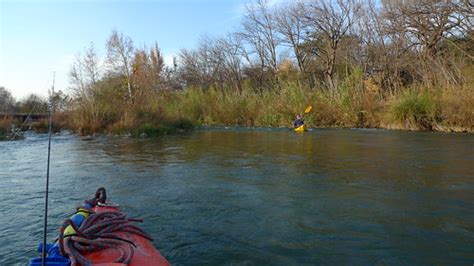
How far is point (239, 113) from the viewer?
25188mm

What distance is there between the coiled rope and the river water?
2.28 ft

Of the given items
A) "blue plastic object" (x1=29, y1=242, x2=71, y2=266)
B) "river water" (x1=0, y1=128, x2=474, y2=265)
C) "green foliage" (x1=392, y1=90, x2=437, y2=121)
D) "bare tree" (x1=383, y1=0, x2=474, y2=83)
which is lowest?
"river water" (x1=0, y1=128, x2=474, y2=265)

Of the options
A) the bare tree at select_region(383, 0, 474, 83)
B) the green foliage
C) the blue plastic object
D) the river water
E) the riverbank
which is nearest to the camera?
Answer: the blue plastic object

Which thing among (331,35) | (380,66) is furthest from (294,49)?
(380,66)

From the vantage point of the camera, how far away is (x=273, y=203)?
515cm

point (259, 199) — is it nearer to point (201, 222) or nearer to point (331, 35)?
point (201, 222)

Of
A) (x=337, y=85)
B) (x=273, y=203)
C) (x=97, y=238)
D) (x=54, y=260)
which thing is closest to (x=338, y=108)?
(x=337, y=85)

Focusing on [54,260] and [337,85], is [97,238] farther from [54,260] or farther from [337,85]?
[337,85]

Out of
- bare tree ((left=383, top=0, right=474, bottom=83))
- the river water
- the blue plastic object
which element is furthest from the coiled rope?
bare tree ((left=383, top=0, right=474, bottom=83))

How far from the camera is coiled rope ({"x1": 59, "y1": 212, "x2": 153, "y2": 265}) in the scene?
2363 mm

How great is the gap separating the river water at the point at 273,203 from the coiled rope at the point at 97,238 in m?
0.69

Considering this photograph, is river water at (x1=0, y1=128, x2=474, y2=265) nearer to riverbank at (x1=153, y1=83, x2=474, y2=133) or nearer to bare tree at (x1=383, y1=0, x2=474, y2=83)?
riverbank at (x1=153, y1=83, x2=474, y2=133)

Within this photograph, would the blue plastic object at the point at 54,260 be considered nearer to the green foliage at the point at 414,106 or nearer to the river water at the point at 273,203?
Result: the river water at the point at 273,203

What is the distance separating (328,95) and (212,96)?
892cm
